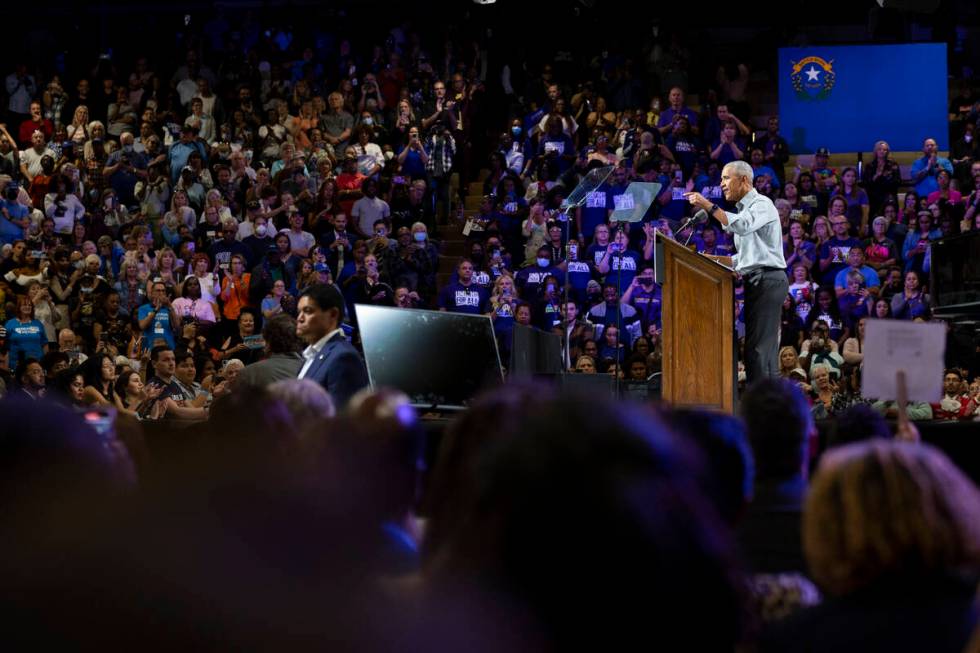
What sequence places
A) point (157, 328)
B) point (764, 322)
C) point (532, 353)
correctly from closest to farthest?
point (764, 322)
point (532, 353)
point (157, 328)

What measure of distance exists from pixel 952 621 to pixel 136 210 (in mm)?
14301

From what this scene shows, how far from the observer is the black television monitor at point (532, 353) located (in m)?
7.21

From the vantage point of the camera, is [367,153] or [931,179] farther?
[367,153]

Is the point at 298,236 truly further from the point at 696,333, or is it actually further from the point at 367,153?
the point at 696,333

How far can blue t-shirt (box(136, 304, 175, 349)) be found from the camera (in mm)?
12453

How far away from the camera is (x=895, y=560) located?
1.87m

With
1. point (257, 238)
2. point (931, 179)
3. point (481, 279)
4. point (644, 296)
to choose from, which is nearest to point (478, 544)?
point (644, 296)

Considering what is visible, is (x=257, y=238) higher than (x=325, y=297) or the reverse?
higher

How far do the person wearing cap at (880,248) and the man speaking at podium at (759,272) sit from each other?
19.0 feet

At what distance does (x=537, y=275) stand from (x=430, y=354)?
6772 millimetres

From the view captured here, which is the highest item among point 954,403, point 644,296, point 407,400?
point 644,296

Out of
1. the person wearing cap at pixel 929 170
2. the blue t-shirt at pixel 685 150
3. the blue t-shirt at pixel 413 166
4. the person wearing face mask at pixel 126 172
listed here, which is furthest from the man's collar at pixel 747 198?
the person wearing face mask at pixel 126 172

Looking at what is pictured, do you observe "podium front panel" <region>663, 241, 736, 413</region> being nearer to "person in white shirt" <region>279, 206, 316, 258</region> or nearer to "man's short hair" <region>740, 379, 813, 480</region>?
"man's short hair" <region>740, 379, 813, 480</region>

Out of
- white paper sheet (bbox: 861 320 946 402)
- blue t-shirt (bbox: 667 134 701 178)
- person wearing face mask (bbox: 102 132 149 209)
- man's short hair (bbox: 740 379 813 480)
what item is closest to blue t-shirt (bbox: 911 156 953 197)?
blue t-shirt (bbox: 667 134 701 178)
